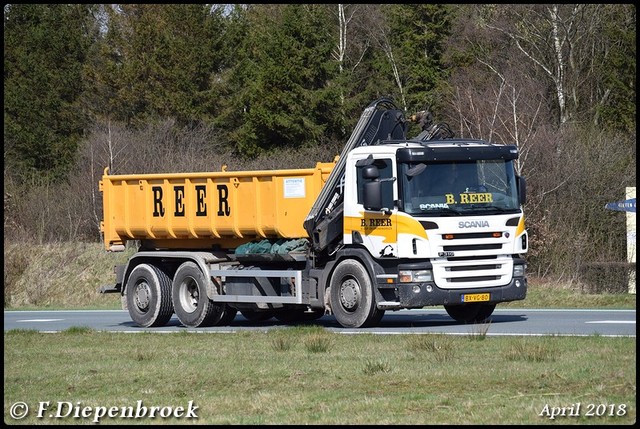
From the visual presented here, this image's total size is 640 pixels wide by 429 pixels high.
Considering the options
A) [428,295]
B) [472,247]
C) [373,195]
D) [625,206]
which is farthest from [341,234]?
[625,206]

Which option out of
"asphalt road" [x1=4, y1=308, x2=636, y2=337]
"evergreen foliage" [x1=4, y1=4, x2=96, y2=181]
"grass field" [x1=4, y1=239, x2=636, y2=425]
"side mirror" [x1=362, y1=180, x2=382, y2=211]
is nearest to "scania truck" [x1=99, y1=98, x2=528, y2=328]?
"side mirror" [x1=362, y1=180, x2=382, y2=211]

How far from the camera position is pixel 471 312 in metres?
20.7

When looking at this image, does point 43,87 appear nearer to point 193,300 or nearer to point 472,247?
point 193,300

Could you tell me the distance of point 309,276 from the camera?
20234mm

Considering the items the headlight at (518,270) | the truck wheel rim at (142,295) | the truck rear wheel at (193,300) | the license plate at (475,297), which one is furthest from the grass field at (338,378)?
the truck wheel rim at (142,295)

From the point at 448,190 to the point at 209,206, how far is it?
15.5ft

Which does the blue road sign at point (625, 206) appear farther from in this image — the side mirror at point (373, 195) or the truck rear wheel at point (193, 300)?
the side mirror at point (373, 195)

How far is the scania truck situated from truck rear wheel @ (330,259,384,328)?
21mm

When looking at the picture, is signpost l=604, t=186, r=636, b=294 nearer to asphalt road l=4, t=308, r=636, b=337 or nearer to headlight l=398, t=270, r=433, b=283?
asphalt road l=4, t=308, r=636, b=337

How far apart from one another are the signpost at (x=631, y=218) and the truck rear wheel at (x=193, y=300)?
10.5 m

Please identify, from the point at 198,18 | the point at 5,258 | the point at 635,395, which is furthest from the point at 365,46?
the point at 635,395

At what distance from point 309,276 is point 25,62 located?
46.1 meters

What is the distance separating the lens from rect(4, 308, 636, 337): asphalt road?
18125 mm

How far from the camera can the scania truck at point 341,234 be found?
18.8 meters
